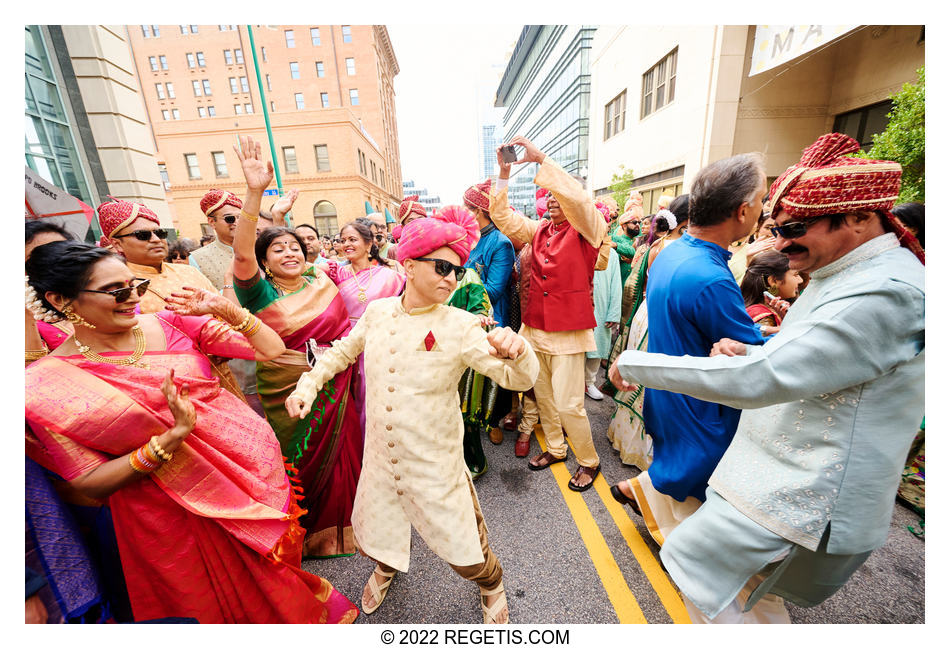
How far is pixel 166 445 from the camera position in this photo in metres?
1.36

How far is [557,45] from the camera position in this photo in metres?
36.3

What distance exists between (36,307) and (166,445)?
0.76 meters

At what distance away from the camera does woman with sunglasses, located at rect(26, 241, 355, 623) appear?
132 centimetres

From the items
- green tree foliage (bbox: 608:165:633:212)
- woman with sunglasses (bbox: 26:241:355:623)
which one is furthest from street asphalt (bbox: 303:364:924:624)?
green tree foliage (bbox: 608:165:633:212)

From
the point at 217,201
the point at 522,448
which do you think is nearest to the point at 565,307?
the point at 522,448

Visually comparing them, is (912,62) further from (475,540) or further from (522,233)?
(475,540)

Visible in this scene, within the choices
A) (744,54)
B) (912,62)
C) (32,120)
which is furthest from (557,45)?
(32,120)

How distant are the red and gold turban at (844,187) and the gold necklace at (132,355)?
2.58 metres

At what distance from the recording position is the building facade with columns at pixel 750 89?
8.33m

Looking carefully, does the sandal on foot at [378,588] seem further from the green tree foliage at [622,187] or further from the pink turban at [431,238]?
the green tree foliage at [622,187]

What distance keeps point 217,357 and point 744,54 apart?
50.8ft

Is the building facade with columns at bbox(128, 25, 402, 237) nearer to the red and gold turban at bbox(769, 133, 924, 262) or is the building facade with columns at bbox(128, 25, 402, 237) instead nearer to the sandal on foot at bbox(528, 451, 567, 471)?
the sandal on foot at bbox(528, 451, 567, 471)

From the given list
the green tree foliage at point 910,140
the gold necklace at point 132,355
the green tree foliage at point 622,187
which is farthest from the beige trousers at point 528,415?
the green tree foliage at point 622,187

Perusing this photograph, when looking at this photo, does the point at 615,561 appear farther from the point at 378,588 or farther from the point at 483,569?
the point at 378,588
